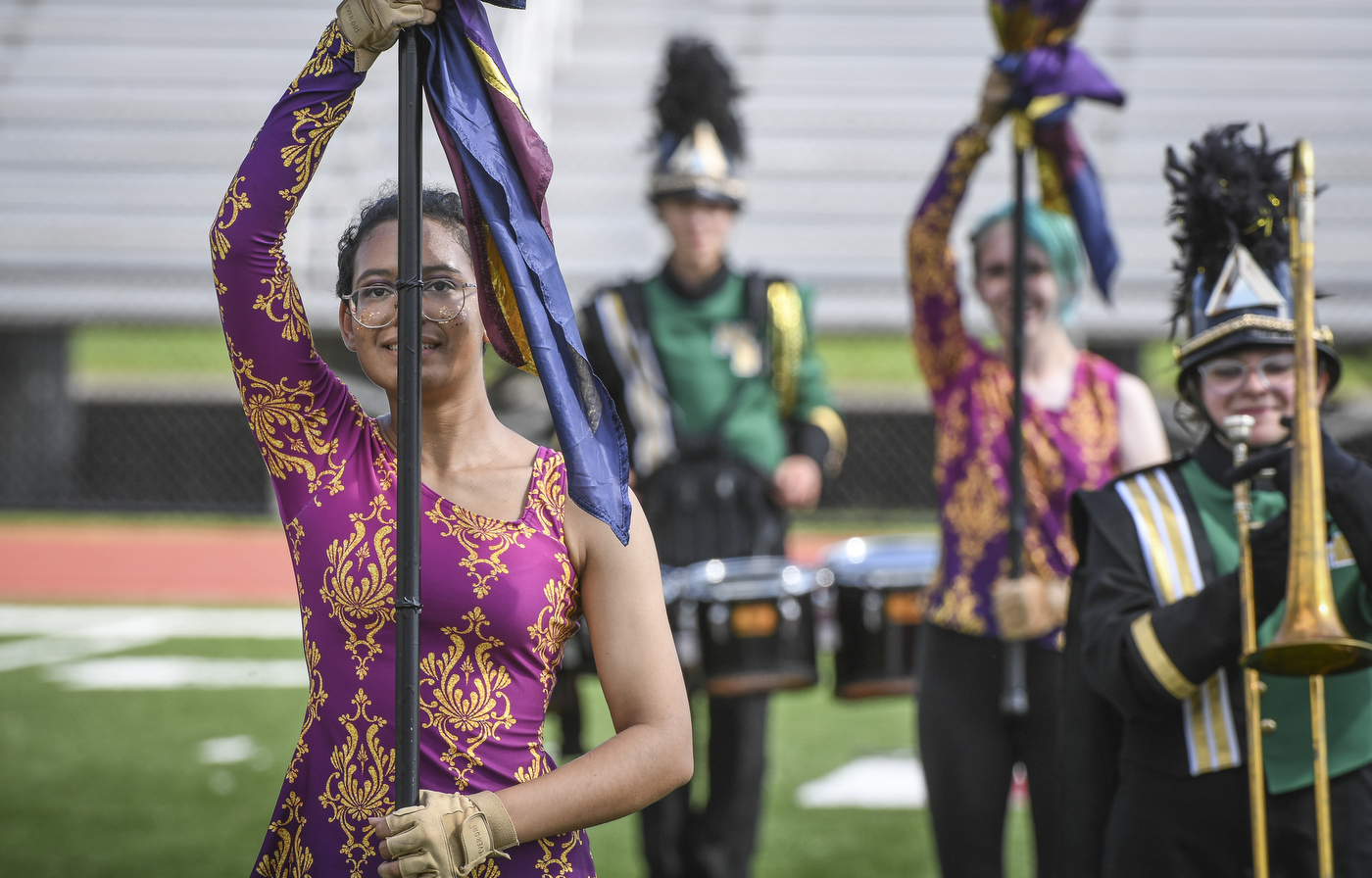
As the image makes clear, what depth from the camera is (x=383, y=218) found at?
181 centimetres

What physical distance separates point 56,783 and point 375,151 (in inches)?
318

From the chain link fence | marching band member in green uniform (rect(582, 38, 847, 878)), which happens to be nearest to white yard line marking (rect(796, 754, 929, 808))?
marching band member in green uniform (rect(582, 38, 847, 878))

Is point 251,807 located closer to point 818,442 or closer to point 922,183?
point 818,442

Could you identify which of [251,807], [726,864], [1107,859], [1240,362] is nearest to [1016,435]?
[1240,362]

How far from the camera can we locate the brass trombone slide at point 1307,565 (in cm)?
187

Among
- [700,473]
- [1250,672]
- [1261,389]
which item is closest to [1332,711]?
[1250,672]

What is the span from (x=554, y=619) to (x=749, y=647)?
6.63 ft

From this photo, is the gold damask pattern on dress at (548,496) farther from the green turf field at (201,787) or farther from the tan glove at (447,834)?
the green turf field at (201,787)

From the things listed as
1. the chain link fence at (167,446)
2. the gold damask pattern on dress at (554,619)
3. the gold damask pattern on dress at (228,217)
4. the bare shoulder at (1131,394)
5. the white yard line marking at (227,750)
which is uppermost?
the gold damask pattern on dress at (228,217)

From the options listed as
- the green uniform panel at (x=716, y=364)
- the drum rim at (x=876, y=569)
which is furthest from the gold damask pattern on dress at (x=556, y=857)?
the green uniform panel at (x=716, y=364)

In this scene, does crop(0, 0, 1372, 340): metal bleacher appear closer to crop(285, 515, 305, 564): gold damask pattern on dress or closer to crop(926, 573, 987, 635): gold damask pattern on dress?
crop(926, 573, 987, 635): gold damask pattern on dress

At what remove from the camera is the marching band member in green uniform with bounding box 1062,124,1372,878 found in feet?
6.85

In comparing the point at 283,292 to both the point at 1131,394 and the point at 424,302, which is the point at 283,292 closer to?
the point at 424,302

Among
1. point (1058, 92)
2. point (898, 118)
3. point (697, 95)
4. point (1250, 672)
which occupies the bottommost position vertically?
point (1250, 672)
